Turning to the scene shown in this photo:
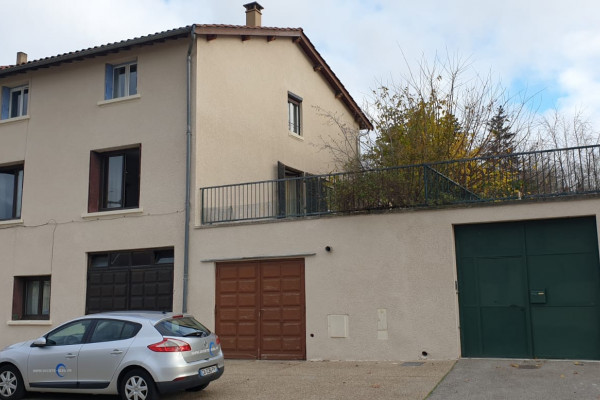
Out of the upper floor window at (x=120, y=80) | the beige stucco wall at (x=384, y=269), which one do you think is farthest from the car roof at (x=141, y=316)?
the upper floor window at (x=120, y=80)

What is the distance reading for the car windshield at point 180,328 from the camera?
8.62 metres

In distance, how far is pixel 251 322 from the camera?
13.0 meters

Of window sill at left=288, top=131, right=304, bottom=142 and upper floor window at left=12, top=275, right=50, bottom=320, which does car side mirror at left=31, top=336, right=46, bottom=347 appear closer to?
upper floor window at left=12, top=275, right=50, bottom=320

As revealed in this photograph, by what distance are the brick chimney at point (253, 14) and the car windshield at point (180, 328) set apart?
1136 centimetres

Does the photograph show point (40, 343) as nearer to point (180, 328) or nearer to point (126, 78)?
point (180, 328)

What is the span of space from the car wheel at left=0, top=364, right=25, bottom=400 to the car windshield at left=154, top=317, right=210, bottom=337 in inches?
102

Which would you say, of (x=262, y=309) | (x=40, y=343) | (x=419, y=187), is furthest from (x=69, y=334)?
(x=419, y=187)

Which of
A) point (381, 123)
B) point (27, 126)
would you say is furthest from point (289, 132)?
point (27, 126)

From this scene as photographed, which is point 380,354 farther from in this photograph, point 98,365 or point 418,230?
point 98,365

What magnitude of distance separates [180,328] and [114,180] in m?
7.55

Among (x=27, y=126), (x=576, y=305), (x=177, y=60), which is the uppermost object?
(x=177, y=60)

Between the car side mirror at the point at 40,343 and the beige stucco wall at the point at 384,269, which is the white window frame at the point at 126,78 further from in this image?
the car side mirror at the point at 40,343

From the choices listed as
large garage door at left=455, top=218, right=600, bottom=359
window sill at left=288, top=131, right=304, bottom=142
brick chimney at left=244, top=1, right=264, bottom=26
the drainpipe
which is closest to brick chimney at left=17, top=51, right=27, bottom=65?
brick chimney at left=244, top=1, right=264, bottom=26

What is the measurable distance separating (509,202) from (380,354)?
3.86 metres
